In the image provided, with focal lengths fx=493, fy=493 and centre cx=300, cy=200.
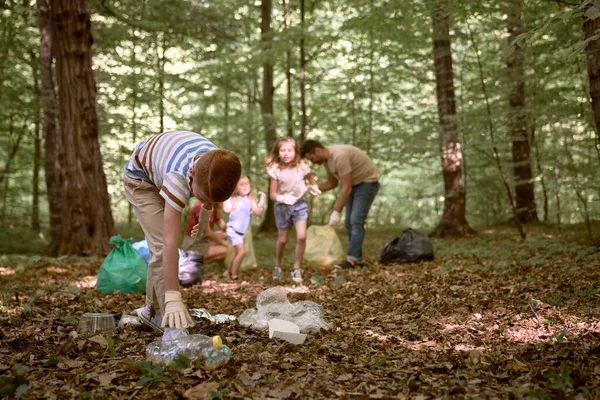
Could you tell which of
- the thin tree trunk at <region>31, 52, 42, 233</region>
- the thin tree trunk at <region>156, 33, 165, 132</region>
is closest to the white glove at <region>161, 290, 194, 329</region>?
the thin tree trunk at <region>31, 52, 42, 233</region>

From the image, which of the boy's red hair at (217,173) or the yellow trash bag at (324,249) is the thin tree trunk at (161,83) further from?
the boy's red hair at (217,173)

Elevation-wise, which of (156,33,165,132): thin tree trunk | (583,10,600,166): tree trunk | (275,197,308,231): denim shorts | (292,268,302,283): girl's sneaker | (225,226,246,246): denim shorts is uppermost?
(156,33,165,132): thin tree trunk

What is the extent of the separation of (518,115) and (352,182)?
2924 millimetres

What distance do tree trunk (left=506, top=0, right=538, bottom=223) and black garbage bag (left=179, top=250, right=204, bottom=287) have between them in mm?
4974

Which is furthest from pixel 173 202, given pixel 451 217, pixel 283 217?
pixel 451 217

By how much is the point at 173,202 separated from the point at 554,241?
6.38m

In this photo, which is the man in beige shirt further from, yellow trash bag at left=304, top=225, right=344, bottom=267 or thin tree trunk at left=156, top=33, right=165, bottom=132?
thin tree trunk at left=156, top=33, right=165, bottom=132

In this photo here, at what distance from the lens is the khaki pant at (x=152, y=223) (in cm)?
322

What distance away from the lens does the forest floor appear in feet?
7.86

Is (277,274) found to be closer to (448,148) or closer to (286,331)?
(286,331)

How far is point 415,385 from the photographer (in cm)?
246

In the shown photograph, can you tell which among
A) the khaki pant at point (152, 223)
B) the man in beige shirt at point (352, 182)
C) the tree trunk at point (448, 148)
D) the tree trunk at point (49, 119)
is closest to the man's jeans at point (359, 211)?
the man in beige shirt at point (352, 182)

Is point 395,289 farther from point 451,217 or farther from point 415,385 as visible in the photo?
point 451,217

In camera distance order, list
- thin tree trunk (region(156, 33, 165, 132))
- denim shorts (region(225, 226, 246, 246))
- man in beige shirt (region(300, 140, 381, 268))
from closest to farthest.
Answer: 1. denim shorts (region(225, 226, 246, 246))
2. man in beige shirt (region(300, 140, 381, 268))
3. thin tree trunk (region(156, 33, 165, 132))
